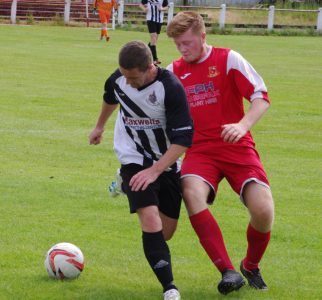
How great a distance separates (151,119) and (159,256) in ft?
2.92

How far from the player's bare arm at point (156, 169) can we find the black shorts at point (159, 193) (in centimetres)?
6

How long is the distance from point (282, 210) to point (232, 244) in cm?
154

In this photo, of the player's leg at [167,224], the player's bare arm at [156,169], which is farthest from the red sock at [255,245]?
the player's bare arm at [156,169]

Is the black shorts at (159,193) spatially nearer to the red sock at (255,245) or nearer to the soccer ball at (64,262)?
the red sock at (255,245)

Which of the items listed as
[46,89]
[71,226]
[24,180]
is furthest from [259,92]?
[46,89]

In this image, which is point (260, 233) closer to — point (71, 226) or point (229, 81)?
point (229, 81)

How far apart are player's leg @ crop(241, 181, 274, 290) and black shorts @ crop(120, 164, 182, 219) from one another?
48 centimetres

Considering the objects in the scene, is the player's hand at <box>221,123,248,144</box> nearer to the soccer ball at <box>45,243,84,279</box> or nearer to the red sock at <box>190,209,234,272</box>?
the red sock at <box>190,209,234,272</box>

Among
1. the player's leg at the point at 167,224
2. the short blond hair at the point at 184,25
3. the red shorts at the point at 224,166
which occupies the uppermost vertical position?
the short blond hair at the point at 184,25

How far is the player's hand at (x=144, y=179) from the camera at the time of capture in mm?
5855

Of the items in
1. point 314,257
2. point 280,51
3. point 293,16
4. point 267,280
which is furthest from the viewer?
point 293,16

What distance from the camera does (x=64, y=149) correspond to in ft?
39.6

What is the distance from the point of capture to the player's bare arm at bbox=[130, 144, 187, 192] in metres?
5.86

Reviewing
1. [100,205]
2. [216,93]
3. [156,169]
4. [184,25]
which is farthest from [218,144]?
[100,205]
